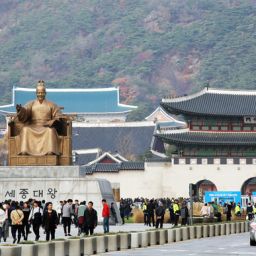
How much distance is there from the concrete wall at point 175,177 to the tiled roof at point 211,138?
185 centimetres

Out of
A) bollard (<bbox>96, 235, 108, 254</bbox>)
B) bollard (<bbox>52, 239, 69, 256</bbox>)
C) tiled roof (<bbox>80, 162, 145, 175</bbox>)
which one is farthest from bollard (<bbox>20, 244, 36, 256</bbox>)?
tiled roof (<bbox>80, 162, 145, 175</bbox>)

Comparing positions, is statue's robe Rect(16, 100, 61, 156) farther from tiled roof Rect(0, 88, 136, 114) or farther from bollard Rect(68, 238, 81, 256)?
tiled roof Rect(0, 88, 136, 114)

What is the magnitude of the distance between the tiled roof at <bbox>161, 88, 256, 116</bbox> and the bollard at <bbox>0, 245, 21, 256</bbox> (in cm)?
7405

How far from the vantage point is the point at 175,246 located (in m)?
46.4

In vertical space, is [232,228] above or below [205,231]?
above

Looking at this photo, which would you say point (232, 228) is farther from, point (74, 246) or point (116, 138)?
point (116, 138)

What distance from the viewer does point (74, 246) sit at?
39625 millimetres

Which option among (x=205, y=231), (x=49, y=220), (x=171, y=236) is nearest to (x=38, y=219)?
(x=49, y=220)

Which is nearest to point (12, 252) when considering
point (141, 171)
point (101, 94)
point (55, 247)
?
point (55, 247)

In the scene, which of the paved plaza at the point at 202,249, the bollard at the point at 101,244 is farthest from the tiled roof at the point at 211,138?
the bollard at the point at 101,244

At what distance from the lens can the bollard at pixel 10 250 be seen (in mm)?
34391

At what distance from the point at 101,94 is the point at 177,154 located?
3140 inches

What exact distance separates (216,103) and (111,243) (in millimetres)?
68471

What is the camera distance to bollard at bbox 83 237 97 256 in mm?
40784
